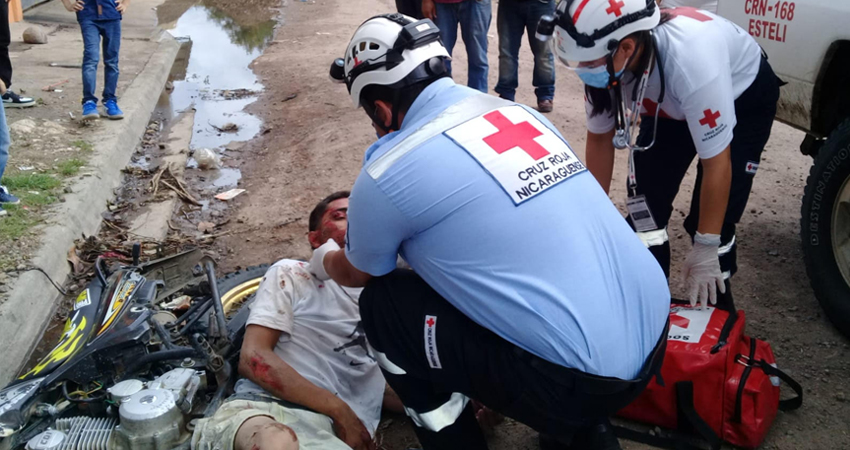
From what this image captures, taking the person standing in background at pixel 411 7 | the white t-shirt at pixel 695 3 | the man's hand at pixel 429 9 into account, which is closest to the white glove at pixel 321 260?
the white t-shirt at pixel 695 3

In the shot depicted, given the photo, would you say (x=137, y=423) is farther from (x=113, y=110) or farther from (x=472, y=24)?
(x=113, y=110)

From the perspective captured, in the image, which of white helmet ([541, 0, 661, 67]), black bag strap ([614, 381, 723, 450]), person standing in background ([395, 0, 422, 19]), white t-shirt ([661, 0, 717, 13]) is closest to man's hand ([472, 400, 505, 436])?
black bag strap ([614, 381, 723, 450])

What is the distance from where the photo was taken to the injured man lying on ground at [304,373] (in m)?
2.28

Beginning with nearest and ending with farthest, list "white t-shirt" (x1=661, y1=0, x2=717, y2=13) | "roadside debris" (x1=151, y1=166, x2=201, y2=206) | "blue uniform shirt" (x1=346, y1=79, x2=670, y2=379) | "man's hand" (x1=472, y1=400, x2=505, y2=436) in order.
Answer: "blue uniform shirt" (x1=346, y1=79, x2=670, y2=379) → "man's hand" (x1=472, y1=400, x2=505, y2=436) → "white t-shirt" (x1=661, y1=0, x2=717, y2=13) → "roadside debris" (x1=151, y1=166, x2=201, y2=206)

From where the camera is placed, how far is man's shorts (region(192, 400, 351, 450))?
2.25 m

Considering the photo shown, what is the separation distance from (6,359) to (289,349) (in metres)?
1.65

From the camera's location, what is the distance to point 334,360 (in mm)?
2717

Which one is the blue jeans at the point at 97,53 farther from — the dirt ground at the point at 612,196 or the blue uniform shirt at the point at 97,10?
the dirt ground at the point at 612,196

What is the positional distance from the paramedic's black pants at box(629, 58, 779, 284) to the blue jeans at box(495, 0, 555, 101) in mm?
3069

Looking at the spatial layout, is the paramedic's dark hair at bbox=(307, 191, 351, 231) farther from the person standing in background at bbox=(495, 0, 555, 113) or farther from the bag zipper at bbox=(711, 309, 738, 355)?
the person standing in background at bbox=(495, 0, 555, 113)

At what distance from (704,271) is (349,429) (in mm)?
1581

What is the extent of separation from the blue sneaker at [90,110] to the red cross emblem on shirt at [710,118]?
5330mm

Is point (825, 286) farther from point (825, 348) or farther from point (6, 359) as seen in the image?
point (6, 359)

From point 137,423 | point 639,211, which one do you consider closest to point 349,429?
point 137,423
